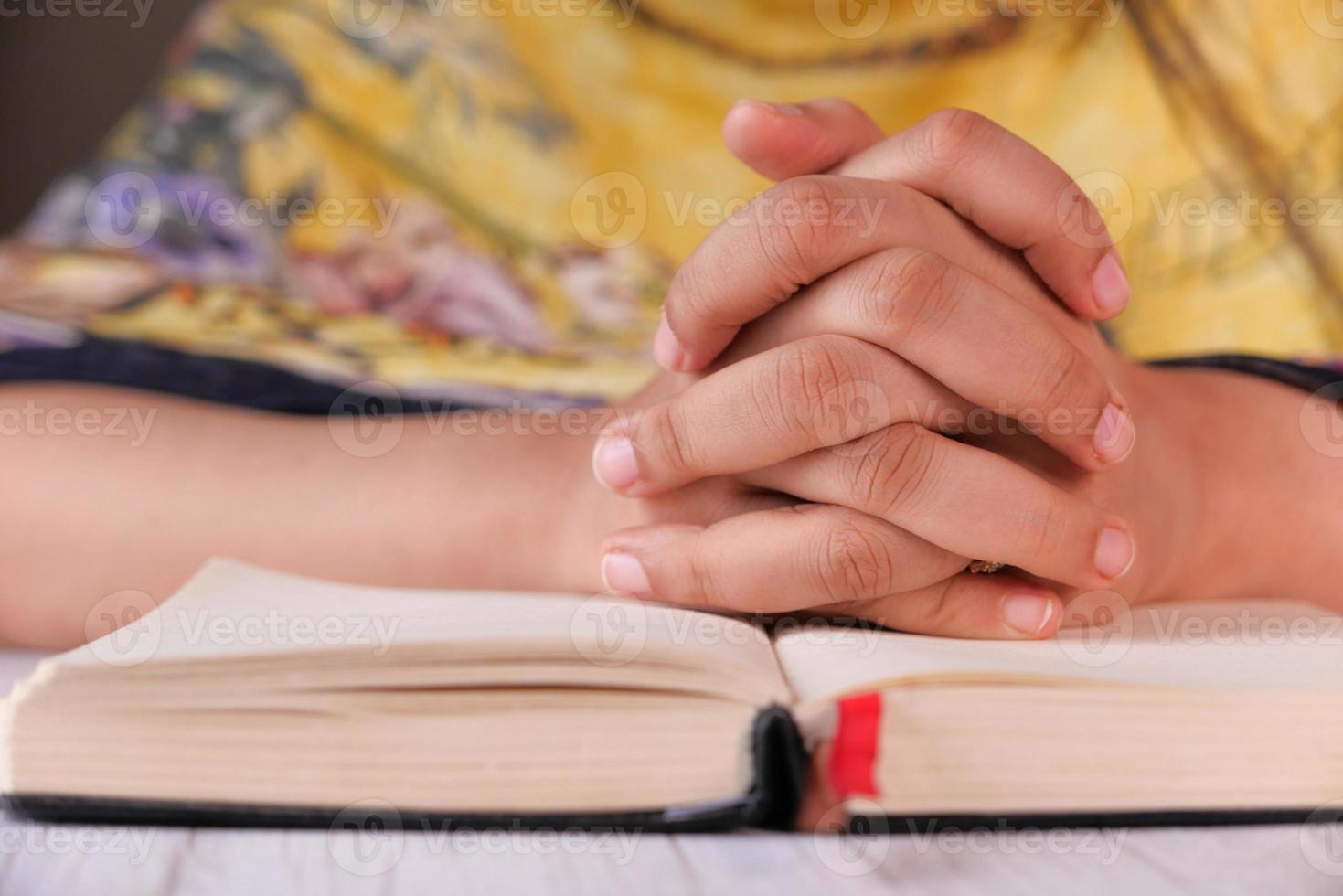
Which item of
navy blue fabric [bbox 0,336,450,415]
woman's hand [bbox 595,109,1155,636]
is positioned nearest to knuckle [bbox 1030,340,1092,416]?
woman's hand [bbox 595,109,1155,636]

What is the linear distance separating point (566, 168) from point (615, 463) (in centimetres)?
119

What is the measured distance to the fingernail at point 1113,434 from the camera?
557 mm

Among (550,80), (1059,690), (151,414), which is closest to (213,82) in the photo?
(550,80)

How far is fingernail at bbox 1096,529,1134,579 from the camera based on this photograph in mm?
547

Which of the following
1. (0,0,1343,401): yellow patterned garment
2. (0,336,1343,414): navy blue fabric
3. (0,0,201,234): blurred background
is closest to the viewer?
(0,336,1343,414): navy blue fabric

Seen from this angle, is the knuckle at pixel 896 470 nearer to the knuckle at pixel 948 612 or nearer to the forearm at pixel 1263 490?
the knuckle at pixel 948 612

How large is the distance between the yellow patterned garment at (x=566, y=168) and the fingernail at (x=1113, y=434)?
530 mm

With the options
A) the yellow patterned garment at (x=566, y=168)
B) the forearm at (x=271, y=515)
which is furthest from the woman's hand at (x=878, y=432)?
the yellow patterned garment at (x=566, y=168)

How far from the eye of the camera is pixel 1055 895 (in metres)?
0.39

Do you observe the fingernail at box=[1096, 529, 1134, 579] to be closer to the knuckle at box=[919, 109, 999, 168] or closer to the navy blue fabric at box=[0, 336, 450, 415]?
the knuckle at box=[919, 109, 999, 168]

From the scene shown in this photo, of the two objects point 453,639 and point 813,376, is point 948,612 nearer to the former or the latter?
point 813,376

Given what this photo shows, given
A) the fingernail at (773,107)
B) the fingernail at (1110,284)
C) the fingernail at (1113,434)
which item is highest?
the fingernail at (773,107)

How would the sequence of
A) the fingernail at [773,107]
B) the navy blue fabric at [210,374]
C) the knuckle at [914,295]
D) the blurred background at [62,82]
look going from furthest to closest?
the blurred background at [62,82] → the navy blue fabric at [210,374] → the fingernail at [773,107] → the knuckle at [914,295]

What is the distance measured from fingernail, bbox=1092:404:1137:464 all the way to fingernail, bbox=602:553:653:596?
23 cm
